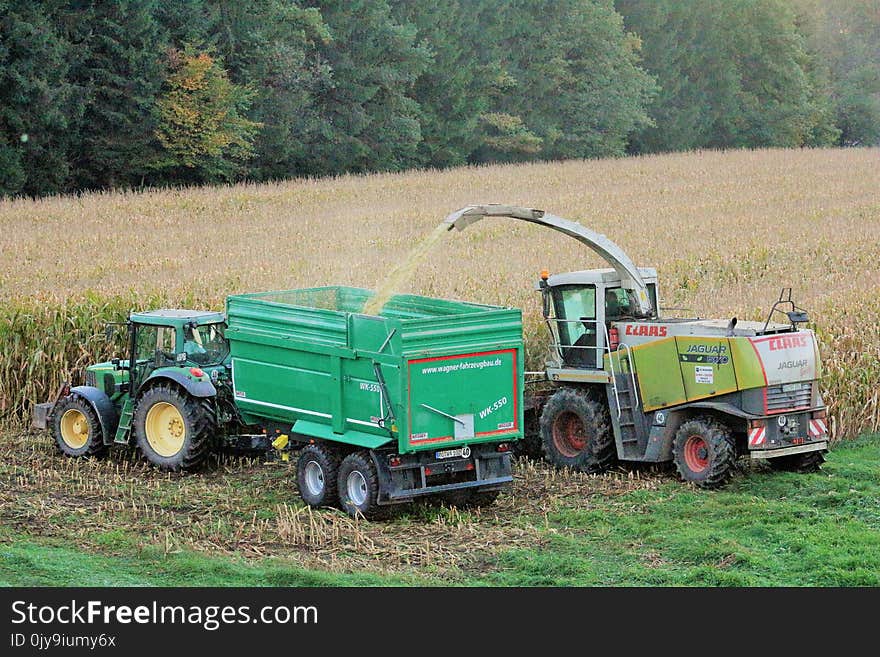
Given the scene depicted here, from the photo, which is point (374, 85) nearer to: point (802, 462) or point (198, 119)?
point (198, 119)

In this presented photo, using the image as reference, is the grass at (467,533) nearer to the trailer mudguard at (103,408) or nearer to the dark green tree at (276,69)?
the trailer mudguard at (103,408)

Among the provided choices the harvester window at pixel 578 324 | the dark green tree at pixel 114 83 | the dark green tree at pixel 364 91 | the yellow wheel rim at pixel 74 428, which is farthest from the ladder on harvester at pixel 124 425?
the dark green tree at pixel 364 91

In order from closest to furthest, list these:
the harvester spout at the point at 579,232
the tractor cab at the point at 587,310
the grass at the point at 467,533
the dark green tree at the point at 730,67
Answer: the grass at the point at 467,533, the harvester spout at the point at 579,232, the tractor cab at the point at 587,310, the dark green tree at the point at 730,67

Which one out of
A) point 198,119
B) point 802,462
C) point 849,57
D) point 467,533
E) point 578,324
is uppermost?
point 849,57

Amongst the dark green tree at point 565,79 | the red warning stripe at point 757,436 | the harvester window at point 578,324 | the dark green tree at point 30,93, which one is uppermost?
the dark green tree at point 565,79

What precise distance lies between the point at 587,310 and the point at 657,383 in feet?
4.47

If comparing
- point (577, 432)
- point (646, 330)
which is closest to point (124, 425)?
point (577, 432)

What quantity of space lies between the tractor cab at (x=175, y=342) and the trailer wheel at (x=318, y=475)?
2300 mm

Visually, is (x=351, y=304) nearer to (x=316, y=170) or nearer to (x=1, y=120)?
(x=1, y=120)

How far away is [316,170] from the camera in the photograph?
53.2 m

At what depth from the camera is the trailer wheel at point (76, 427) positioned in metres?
14.6

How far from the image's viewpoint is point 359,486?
12.0 m

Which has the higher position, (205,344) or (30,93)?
(30,93)
